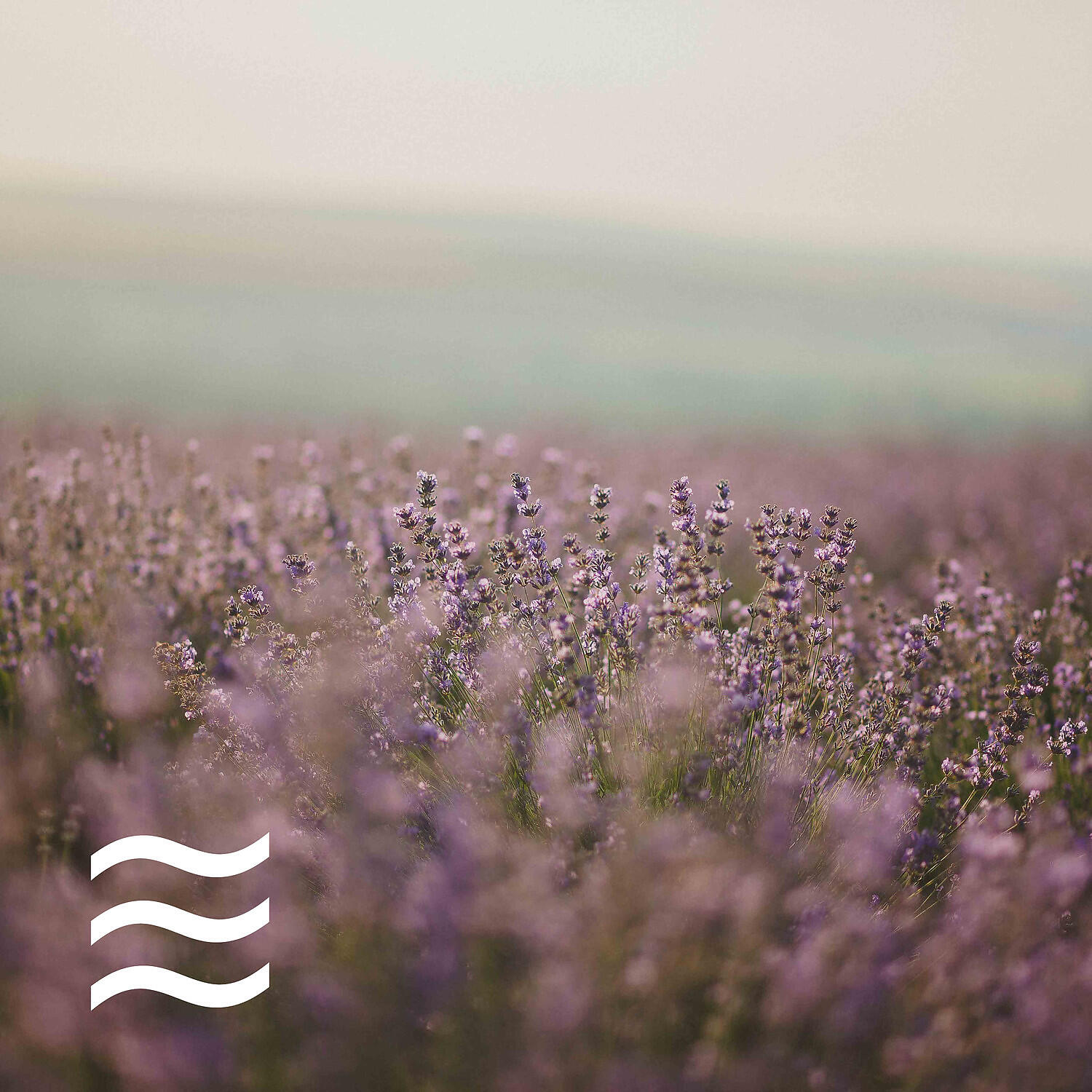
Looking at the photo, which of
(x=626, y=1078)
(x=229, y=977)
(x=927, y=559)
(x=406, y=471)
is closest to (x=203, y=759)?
(x=229, y=977)

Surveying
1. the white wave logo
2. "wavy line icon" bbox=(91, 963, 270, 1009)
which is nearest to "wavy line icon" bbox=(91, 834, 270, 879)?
the white wave logo

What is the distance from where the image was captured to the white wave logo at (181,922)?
1579 mm

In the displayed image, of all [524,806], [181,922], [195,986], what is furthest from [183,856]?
[524,806]

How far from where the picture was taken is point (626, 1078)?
132cm

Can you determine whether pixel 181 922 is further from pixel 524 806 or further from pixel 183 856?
pixel 524 806

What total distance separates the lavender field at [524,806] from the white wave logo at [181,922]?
1.6 inches

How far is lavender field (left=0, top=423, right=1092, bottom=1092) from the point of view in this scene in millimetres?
1447

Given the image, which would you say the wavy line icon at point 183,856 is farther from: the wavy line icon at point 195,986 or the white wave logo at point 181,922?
the wavy line icon at point 195,986

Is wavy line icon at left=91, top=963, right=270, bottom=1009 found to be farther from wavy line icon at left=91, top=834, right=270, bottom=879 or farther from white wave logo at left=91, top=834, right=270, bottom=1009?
wavy line icon at left=91, top=834, right=270, bottom=879

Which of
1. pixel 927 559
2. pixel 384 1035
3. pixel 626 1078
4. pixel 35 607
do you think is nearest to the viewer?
pixel 626 1078

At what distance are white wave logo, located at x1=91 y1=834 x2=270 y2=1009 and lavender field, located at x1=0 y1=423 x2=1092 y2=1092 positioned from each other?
4 cm

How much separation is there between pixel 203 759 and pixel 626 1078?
187 cm

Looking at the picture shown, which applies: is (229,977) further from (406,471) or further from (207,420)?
(207,420)

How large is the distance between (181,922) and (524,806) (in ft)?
3.08
